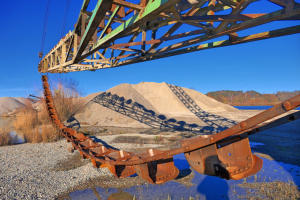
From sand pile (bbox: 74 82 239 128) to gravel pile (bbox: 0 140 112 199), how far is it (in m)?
6.62

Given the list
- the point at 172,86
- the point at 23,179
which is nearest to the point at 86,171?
the point at 23,179

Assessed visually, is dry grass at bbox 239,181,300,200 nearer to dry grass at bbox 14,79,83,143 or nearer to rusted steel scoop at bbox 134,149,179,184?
rusted steel scoop at bbox 134,149,179,184

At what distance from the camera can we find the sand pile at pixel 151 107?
14.4 m

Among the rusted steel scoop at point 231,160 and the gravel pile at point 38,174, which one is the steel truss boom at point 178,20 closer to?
the rusted steel scoop at point 231,160

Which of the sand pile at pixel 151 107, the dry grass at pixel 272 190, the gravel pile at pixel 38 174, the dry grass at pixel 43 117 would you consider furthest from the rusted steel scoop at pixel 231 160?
the sand pile at pixel 151 107

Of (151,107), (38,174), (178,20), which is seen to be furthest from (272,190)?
(151,107)

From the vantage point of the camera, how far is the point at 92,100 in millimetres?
17891

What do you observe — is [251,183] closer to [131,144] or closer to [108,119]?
[131,144]

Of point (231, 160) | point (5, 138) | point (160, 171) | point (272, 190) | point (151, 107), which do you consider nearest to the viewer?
point (231, 160)

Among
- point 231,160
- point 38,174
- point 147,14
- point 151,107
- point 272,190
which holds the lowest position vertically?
point 272,190

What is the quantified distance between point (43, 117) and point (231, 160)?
13352mm

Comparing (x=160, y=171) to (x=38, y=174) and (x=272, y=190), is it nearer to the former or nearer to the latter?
(x=272, y=190)

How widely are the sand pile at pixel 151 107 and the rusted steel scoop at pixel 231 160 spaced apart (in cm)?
1133

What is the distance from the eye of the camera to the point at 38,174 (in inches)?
201
